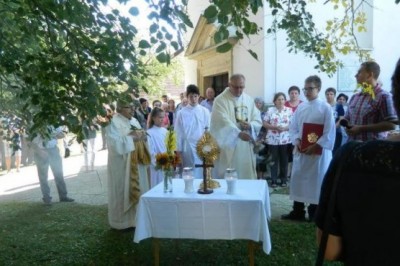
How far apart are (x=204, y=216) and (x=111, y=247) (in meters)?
1.63

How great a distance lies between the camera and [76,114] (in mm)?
2777

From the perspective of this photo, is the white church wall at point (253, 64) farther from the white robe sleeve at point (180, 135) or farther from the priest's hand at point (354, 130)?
the priest's hand at point (354, 130)

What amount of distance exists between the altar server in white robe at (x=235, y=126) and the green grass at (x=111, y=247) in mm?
885

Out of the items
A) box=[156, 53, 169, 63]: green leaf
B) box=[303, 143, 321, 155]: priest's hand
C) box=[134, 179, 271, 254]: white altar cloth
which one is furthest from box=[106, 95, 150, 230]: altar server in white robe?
box=[156, 53, 169, 63]: green leaf

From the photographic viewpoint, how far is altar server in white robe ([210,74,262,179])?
5.14 m

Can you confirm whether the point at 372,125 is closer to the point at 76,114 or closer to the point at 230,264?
the point at 230,264

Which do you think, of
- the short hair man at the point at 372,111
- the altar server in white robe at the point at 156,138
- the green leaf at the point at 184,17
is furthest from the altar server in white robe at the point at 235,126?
the green leaf at the point at 184,17

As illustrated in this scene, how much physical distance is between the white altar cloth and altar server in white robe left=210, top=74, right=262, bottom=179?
63.1 inches

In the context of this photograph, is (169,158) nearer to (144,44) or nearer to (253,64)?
(144,44)

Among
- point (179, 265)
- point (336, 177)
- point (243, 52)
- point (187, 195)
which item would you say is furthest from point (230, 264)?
point (243, 52)

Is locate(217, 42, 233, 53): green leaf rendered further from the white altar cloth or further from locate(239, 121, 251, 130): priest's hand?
locate(239, 121, 251, 130): priest's hand

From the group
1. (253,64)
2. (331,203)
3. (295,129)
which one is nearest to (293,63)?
(253,64)

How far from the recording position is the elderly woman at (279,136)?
7434 mm

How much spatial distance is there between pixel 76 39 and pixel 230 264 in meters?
2.49
